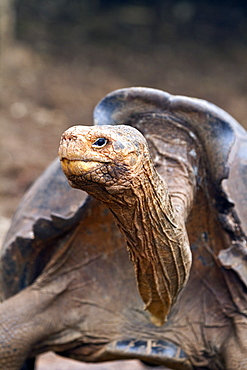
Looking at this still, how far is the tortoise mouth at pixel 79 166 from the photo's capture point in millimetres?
1885

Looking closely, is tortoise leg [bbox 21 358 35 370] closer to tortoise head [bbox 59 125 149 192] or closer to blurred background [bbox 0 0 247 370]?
tortoise head [bbox 59 125 149 192]

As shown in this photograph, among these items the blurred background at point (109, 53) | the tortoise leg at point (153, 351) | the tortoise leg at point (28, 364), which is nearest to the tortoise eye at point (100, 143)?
the tortoise leg at point (153, 351)

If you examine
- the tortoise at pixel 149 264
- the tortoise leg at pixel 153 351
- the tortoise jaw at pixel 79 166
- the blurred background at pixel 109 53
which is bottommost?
the tortoise leg at pixel 153 351

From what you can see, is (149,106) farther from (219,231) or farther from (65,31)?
(65,31)

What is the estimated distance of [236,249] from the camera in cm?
281

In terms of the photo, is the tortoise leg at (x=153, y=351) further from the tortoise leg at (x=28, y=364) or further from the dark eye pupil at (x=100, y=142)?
the dark eye pupil at (x=100, y=142)

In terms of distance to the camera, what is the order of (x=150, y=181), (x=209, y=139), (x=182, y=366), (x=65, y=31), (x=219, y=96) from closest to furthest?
(x=150, y=181) → (x=209, y=139) → (x=182, y=366) → (x=219, y=96) → (x=65, y=31)

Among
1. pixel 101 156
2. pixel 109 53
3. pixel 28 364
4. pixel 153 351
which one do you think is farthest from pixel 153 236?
pixel 109 53

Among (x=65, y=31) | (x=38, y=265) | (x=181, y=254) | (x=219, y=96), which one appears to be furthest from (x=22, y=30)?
(x=181, y=254)

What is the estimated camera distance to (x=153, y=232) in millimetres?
2260

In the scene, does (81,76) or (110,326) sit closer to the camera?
(110,326)

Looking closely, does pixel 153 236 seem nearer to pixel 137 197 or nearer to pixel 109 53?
pixel 137 197

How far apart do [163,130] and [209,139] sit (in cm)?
20

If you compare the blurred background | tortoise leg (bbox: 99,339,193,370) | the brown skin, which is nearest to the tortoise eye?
the brown skin
